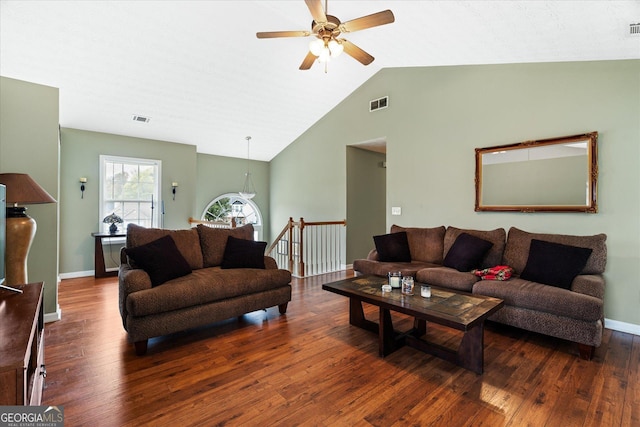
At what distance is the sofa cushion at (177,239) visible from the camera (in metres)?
3.08

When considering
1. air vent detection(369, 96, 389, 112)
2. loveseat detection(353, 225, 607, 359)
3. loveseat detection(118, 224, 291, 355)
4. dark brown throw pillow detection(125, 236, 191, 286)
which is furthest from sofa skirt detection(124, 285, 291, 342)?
air vent detection(369, 96, 389, 112)

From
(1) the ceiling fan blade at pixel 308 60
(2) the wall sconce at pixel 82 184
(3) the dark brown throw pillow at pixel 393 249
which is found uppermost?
(1) the ceiling fan blade at pixel 308 60

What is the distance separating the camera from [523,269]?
3.30 metres

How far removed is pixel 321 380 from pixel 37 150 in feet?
12.1

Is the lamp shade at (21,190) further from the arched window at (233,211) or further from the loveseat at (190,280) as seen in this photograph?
the arched window at (233,211)

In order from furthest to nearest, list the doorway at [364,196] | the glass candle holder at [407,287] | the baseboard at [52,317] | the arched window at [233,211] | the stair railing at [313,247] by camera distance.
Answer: the arched window at [233,211] < the doorway at [364,196] < the stair railing at [313,247] < the baseboard at [52,317] < the glass candle holder at [407,287]

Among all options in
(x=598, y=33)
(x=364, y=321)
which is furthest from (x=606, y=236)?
(x=364, y=321)

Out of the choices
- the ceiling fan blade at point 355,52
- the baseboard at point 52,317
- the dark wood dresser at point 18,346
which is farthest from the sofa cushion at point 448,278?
the baseboard at point 52,317

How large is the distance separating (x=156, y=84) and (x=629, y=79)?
583 cm

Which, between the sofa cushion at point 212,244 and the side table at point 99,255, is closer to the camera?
the sofa cushion at point 212,244

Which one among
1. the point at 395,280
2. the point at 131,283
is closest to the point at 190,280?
the point at 131,283

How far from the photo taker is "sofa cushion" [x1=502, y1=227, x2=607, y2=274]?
298 cm

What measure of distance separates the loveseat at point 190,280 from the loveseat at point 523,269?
5.20ft

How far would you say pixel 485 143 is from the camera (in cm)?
413
